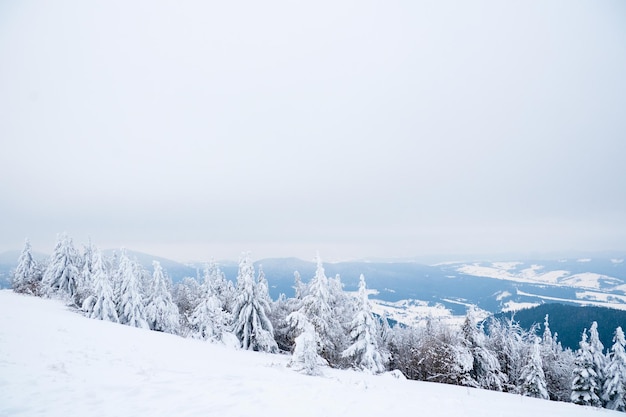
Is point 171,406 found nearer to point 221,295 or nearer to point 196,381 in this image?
point 196,381

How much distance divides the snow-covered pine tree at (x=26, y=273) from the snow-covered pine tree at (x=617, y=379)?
63.4 meters

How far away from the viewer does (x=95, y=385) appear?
26.6 feet

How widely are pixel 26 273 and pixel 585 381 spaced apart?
6816 cm

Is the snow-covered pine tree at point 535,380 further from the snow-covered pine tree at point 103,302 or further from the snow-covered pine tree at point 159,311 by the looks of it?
the snow-covered pine tree at point 103,302

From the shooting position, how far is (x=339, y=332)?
2967cm

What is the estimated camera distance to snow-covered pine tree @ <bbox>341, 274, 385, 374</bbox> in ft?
80.7

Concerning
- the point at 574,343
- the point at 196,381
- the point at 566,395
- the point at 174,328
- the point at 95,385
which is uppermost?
the point at 95,385

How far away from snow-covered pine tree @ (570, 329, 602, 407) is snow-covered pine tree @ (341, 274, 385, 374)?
1970cm

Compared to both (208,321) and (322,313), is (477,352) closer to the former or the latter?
(322,313)

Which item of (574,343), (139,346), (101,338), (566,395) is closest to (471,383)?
(566,395)

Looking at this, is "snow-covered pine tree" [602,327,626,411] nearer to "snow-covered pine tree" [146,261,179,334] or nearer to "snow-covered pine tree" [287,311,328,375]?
"snow-covered pine tree" [287,311,328,375]

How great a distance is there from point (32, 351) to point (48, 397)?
4.57m

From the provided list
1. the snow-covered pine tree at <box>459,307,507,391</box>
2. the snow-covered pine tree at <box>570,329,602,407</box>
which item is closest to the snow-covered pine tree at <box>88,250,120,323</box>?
the snow-covered pine tree at <box>459,307,507,391</box>

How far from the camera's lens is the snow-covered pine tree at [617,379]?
28.5 metres
